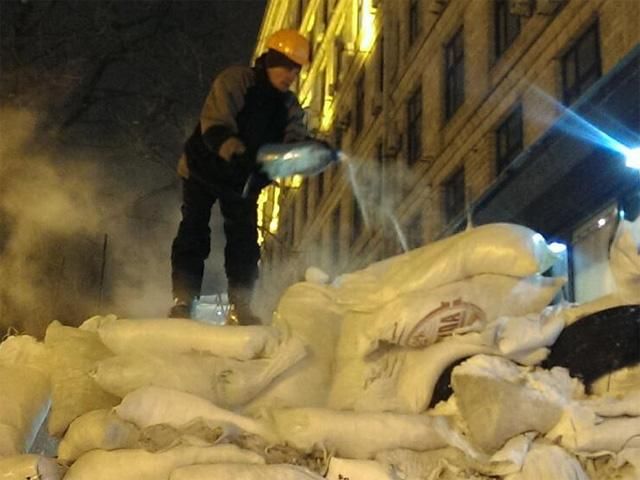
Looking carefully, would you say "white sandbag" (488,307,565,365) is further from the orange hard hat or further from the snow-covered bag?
the orange hard hat

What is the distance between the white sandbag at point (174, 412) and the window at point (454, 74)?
1570 centimetres

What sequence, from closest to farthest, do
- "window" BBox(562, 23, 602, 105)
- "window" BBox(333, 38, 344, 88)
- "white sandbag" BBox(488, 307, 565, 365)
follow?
"white sandbag" BBox(488, 307, 565, 365)
"window" BBox(562, 23, 602, 105)
"window" BBox(333, 38, 344, 88)

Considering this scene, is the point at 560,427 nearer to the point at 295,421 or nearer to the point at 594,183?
the point at 295,421

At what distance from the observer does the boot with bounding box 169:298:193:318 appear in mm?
4852

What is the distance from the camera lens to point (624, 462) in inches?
112

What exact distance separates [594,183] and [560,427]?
30.4 ft

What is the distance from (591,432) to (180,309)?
2.42 metres

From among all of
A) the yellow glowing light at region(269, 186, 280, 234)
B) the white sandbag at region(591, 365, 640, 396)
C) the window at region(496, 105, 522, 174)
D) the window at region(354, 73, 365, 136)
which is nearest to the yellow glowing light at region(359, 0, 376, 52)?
the window at region(354, 73, 365, 136)

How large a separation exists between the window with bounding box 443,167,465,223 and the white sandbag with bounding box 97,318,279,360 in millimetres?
14126

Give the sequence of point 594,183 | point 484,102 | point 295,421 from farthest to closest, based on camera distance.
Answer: point 484,102, point 594,183, point 295,421

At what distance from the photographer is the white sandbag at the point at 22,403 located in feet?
11.3

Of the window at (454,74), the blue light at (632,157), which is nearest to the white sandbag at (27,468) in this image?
the blue light at (632,157)

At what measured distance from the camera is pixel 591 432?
2.90m

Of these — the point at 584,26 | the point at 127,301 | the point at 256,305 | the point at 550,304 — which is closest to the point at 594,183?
the point at 584,26
